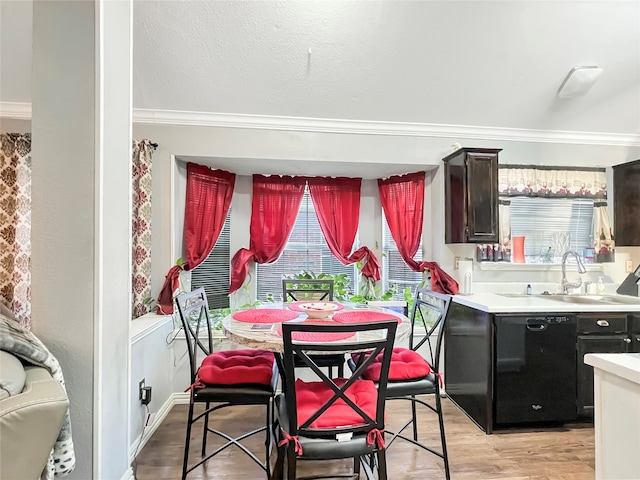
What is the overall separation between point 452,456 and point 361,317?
3.53 ft

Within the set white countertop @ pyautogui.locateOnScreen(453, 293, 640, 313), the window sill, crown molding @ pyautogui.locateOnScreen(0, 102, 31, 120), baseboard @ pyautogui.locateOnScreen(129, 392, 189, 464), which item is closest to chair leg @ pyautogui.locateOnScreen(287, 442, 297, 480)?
baseboard @ pyautogui.locateOnScreen(129, 392, 189, 464)

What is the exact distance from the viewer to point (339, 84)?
9.09ft

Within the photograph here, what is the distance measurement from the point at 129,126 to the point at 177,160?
1.56 m

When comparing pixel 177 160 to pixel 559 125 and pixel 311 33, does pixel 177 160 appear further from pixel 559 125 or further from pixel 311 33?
pixel 559 125

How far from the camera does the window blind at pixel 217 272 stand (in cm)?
336

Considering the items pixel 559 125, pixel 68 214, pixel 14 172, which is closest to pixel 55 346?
pixel 68 214

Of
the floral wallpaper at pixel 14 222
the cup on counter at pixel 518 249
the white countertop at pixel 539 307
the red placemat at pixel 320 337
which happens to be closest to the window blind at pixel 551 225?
the cup on counter at pixel 518 249

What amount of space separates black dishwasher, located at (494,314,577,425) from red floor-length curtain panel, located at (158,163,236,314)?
2.45 m

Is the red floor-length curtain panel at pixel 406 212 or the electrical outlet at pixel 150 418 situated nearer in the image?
the electrical outlet at pixel 150 418

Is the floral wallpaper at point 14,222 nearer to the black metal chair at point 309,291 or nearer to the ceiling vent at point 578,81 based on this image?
the black metal chair at point 309,291

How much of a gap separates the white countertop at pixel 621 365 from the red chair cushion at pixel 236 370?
4.70 feet

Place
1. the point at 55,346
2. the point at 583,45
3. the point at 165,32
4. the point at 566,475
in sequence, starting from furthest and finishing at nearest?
the point at 583,45
the point at 165,32
the point at 566,475
the point at 55,346

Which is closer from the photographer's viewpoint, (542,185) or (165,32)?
(165,32)

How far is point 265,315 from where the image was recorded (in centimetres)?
214
